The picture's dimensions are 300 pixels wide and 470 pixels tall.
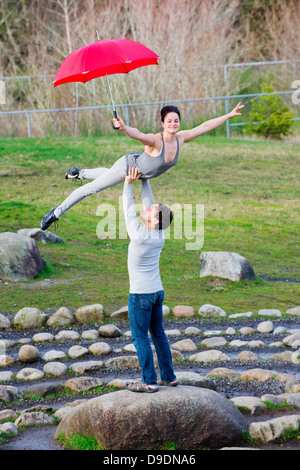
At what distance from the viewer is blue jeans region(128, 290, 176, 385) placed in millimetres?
6070

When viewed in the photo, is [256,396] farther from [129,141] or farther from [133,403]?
[129,141]

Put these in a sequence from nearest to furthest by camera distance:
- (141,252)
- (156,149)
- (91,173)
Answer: (141,252)
(156,149)
(91,173)

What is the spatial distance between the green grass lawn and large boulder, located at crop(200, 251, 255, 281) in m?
0.14

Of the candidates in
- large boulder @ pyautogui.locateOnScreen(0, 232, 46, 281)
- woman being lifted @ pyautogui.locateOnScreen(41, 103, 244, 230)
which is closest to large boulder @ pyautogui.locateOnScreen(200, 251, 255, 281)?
large boulder @ pyautogui.locateOnScreen(0, 232, 46, 281)

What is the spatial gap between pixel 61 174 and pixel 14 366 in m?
11.8

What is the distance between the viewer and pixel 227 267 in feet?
41.7

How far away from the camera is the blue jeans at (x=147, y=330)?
6070mm

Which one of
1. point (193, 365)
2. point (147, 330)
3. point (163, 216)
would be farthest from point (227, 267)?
point (163, 216)

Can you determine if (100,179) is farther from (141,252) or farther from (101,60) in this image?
(141,252)

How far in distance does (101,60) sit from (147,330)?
2697 millimetres

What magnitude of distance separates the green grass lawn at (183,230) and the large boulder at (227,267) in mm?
141

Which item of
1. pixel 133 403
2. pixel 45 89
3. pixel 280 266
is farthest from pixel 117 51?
pixel 45 89

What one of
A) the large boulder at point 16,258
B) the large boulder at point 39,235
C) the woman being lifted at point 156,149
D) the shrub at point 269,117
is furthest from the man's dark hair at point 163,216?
the shrub at point 269,117

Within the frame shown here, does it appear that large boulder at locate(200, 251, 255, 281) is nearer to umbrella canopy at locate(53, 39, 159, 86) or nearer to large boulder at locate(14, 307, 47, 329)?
large boulder at locate(14, 307, 47, 329)
